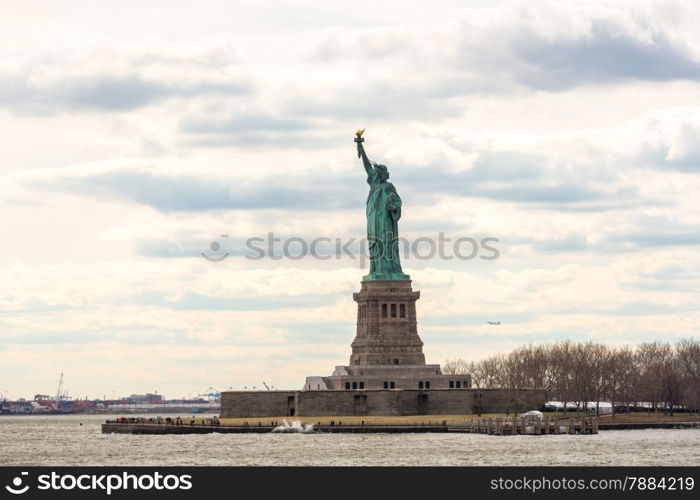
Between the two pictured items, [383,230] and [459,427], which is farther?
[383,230]

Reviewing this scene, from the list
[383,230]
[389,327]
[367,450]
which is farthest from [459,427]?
[367,450]

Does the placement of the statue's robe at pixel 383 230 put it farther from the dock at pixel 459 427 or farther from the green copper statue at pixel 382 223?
the dock at pixel 459 427

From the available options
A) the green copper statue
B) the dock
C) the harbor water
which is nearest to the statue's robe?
the green copper statue

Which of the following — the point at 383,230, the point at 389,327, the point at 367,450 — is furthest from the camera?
the point at 383,230

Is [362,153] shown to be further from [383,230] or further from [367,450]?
[367,450]

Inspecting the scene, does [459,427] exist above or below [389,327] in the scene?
below

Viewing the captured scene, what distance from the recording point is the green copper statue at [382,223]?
577 feet

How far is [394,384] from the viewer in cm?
17100

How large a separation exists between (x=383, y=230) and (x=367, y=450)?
52082 mm

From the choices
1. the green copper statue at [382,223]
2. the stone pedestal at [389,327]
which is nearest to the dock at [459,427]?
the stone pedestal at [389,327]

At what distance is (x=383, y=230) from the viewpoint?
177 m

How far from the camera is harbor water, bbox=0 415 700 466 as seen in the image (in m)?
117

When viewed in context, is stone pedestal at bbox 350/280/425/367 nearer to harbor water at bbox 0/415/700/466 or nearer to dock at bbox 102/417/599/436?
dock at bbox 102/417/599/436

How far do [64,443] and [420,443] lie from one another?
3899 cm
